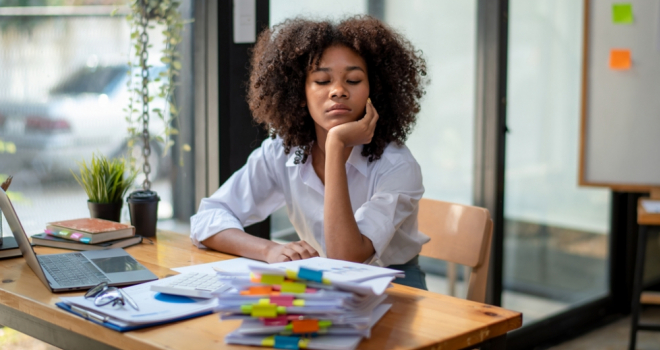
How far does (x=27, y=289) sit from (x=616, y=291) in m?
3.13

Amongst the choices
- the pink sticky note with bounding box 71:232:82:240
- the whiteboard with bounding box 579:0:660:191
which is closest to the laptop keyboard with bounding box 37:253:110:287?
the pink sticky note with bounding box 71:232:82:240

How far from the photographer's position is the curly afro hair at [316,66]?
1.70 metres

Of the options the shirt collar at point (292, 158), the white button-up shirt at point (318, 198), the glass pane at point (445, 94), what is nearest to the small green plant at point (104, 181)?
the white button-up shirt at point (318, 198)

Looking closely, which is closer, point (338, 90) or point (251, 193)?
point (338, 90)

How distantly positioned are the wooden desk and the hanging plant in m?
0.76

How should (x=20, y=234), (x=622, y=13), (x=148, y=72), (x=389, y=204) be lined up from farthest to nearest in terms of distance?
(x=622, y=13) < (x=148, y=72) < (x=389, y=204) < (x=20, y=234)

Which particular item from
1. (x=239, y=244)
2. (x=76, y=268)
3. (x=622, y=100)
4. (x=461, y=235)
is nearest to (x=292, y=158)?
(x=239, y=244)

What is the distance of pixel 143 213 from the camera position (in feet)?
5.79

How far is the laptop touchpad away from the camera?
4.41ft

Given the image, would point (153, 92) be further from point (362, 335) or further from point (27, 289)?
point (362, 335)

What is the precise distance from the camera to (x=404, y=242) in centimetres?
169

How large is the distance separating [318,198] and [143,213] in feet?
1.67

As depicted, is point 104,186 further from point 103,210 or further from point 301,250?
point 301,250

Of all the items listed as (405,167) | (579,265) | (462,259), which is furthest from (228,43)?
(579,265)
